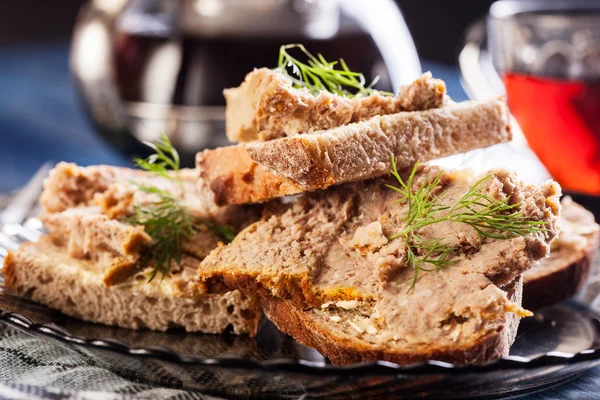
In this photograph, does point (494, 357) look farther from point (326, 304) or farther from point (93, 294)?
point (93, 294)

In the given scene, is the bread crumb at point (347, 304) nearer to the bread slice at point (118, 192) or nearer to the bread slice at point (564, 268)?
the bread slice at point (118, 192)

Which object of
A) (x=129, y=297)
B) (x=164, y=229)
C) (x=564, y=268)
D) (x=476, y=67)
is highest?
(x=476, y=67)

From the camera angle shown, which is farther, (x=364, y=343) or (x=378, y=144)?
(x=378, y=144)

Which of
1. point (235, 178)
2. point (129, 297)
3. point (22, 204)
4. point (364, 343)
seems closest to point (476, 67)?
point (235, 178)

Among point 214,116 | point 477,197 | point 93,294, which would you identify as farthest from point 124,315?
point 214,116

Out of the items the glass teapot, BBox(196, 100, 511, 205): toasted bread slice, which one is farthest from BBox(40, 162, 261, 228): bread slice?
the glass teapot

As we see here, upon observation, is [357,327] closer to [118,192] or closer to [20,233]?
[118,192]
